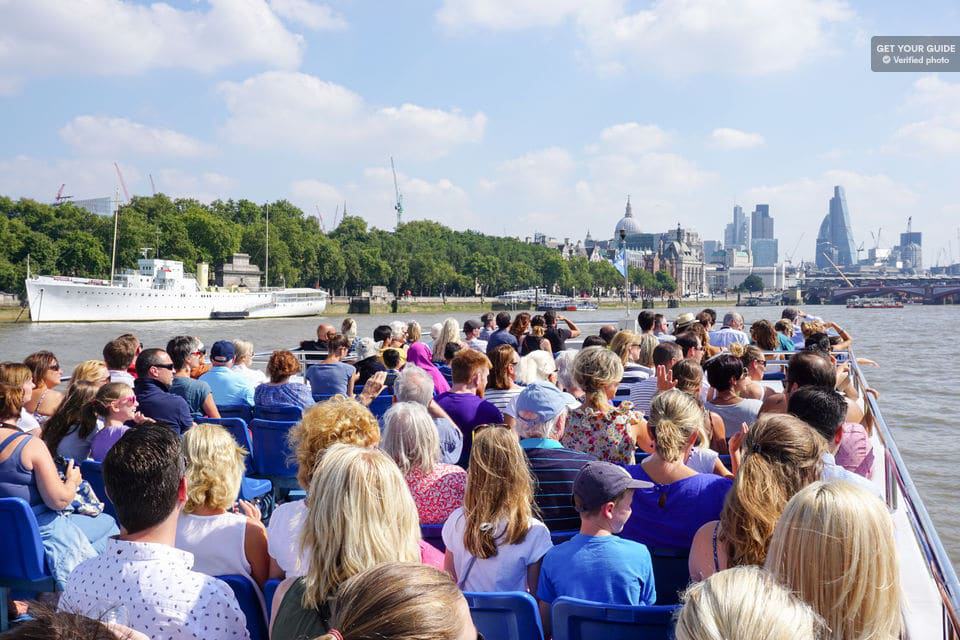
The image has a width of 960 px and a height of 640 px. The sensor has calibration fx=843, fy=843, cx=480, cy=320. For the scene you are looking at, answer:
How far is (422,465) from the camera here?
4117mm

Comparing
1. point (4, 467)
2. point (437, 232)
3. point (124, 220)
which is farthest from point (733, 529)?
point (437, 232)

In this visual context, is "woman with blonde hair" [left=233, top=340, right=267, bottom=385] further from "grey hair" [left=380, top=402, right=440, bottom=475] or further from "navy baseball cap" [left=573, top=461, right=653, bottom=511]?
"navy baseball cap" [left=573, top=461, right=653, bottom=511]

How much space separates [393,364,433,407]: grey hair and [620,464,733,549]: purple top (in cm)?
220

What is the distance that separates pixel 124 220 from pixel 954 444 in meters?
77.4

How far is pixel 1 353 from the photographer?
3738 centimetres

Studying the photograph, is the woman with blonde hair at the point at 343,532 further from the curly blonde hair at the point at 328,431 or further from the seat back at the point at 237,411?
the seat back at the point at 237,411

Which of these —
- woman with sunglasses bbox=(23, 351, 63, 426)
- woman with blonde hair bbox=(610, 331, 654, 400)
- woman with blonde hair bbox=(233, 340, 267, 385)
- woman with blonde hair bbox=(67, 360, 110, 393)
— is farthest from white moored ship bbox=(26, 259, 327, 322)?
woman with blonde hair bbox=(67, 360, 110, 393)

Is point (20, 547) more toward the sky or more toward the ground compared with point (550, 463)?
more toward the ground

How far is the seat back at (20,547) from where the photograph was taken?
12.5ft

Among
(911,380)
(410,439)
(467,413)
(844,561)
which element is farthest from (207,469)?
(911,380)

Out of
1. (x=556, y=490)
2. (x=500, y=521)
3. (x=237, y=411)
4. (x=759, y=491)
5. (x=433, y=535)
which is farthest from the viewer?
(x=237, y=411)

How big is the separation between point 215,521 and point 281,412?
11.0ft

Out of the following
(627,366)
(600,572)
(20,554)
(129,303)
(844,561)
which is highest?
(844,561)

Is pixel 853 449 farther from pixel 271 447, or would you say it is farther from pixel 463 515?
pixel 271 447
